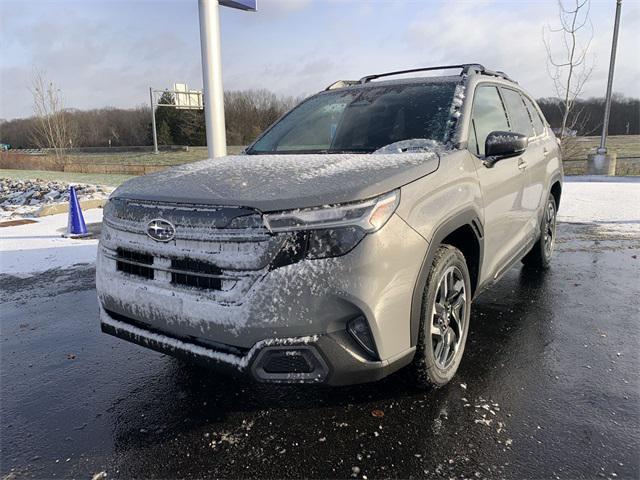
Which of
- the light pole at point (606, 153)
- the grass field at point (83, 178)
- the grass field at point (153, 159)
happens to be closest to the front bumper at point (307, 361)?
the light pole at point (606, 153)

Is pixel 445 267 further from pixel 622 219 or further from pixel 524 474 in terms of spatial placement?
pixel 622 219

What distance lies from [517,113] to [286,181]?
9.55 ft

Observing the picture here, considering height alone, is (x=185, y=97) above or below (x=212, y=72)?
above

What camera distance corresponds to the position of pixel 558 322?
3.77 meters

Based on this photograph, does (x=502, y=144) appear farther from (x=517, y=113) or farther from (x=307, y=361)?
(x=307, y=361)

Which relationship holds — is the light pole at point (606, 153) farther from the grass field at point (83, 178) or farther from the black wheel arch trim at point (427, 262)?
the grass field at point (83, 178)

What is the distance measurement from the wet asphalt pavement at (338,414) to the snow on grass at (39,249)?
7.93 ft

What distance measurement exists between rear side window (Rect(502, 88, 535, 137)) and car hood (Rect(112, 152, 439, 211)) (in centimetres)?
181

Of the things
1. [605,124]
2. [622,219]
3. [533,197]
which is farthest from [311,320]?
[605,124]

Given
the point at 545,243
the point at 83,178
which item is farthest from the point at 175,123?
the point at 545,243

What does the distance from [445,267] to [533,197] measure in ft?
6.87

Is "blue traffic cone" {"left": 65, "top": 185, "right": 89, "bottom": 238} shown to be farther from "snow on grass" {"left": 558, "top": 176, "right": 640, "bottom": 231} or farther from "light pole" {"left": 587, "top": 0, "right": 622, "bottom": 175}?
"light pole" {"left": 587, "top": 0, "right": 622, "bottom": 175}

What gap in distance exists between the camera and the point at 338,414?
255cm

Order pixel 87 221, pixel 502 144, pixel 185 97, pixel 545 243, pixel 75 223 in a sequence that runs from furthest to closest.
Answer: pixel 185 97 → pixel 87 221 → pixel 75 223 → pixel 545 243 → pixel 502 144
